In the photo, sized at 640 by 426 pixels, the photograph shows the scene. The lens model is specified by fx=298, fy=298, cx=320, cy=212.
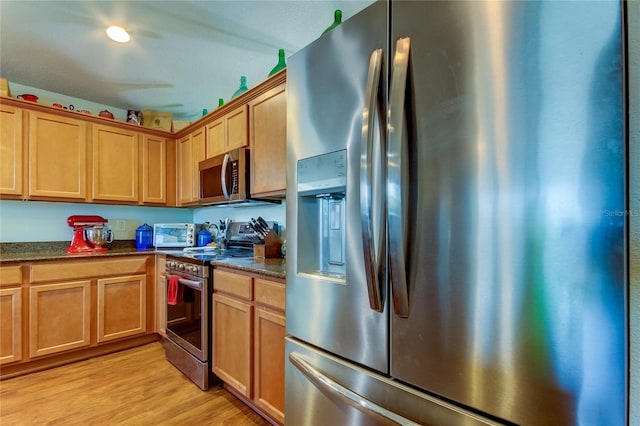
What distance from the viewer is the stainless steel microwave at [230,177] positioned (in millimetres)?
2301

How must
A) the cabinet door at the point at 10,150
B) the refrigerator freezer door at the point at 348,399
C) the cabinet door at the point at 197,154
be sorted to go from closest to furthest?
the refrigerator freezer door at the point at 348,399
the cabinet door at the point at 10,150
the cabinet door at the point at 197,154

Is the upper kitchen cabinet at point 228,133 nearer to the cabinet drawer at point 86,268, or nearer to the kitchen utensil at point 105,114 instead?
the kitchen utensil at point 105,114

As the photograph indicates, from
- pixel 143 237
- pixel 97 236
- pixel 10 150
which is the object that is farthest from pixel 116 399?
pixel 10 150

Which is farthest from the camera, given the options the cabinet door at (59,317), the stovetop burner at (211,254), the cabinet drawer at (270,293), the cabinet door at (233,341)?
the cabinet door at (59,317)

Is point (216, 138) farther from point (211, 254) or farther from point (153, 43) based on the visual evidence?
point (211, 254)

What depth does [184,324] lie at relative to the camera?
87.7 inches

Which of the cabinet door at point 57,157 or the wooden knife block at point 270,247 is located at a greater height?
the cabinet door at point 57,157

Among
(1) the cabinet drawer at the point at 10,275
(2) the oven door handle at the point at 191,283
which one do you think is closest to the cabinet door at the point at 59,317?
(1) the cabinet drawer at the point at 10,275

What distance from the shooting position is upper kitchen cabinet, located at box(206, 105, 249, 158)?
2359 mm

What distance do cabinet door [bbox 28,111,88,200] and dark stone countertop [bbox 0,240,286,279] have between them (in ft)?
1.74

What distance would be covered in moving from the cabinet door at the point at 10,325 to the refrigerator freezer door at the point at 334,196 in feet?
7.71

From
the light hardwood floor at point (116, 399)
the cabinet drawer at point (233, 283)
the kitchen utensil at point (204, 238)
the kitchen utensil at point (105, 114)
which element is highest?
the kitchen utensil at point (105, 114)

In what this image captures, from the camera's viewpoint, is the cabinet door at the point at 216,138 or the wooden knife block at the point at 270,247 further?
the cabinet door at the point at 216,138

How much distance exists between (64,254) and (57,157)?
85 cm
